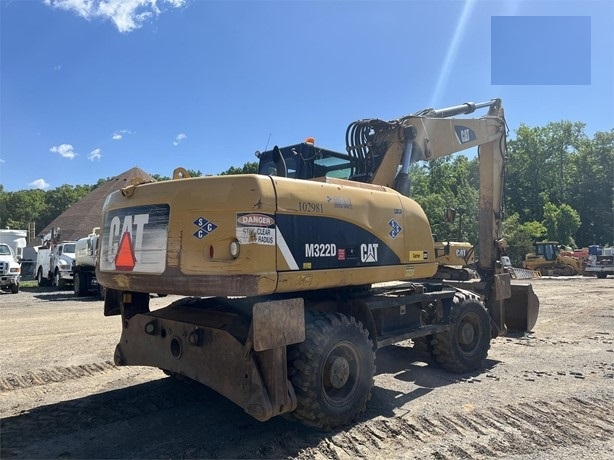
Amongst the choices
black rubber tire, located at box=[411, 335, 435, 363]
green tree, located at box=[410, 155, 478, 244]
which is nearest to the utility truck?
black rubber tire, located at box=[411, 335, 435, 363]

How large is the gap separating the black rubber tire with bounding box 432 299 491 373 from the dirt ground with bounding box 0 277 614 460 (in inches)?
7.3

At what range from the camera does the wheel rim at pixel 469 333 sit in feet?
22.9

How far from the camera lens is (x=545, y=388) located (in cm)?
604

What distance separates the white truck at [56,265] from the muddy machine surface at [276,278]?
679 inches

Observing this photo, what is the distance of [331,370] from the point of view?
466 cm

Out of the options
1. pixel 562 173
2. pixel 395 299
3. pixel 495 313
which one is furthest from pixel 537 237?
pixel 395 299

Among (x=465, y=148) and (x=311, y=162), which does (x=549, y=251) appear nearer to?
(x=465, y=148)

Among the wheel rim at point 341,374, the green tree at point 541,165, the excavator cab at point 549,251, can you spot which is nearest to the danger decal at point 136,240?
the wheel rim at point 341,374

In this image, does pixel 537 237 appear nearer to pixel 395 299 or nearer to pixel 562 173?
pixel 562 173

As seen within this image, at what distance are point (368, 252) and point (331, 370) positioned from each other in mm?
1259

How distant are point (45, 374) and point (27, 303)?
1105 cm

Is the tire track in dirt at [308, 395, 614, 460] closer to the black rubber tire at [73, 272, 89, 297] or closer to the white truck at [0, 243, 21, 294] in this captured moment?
the black rubber tire at [73, 272, 89, 297]

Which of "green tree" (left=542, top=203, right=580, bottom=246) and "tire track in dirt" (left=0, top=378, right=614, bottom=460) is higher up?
"green tree" (left=542, top=203, right=580, bottom=246)

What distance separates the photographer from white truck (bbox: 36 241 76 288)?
69.5 feet
